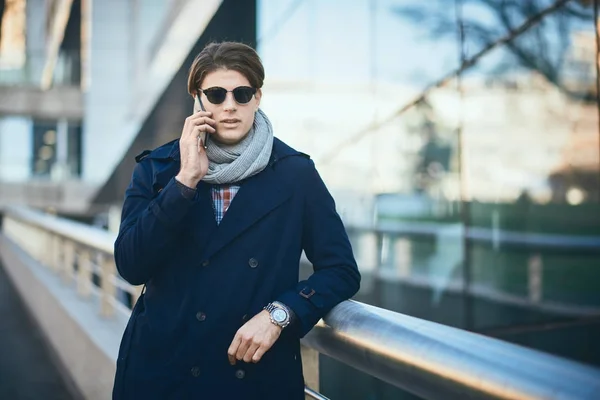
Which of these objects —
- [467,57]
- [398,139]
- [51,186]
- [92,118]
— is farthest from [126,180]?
[467,57]

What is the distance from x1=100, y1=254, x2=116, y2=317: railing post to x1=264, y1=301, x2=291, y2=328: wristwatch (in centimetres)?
359

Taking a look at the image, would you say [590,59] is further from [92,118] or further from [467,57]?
[92,118]

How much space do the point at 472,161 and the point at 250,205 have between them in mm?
6176

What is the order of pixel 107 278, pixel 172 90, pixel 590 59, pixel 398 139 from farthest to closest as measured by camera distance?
pixel 172 90 < pixel 398 139 < pixel 590 59 < pixel 107 278

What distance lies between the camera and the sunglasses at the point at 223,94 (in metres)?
2.08

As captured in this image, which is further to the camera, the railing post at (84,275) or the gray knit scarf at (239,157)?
the railing post at (84,275)

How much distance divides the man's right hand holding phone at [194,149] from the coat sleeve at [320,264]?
0.32 m

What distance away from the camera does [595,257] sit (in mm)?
7371

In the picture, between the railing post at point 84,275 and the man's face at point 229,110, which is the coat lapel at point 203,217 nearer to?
the man's face at point 229,110

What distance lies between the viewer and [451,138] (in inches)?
317

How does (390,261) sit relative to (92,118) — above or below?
below

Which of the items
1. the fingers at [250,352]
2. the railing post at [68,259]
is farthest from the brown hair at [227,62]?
the railing post at [68,259]

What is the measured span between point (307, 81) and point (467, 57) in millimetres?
3274

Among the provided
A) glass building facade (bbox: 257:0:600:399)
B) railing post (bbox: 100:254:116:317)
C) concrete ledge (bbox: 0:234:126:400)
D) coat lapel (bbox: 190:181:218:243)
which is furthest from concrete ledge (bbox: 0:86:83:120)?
coat lapel (bbox: 190:181:218:243)
